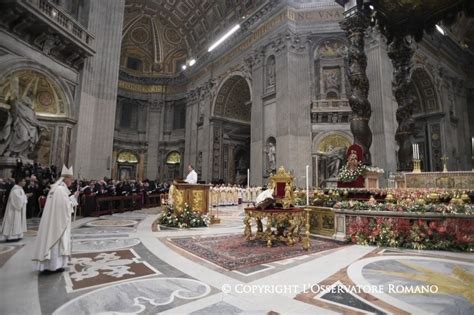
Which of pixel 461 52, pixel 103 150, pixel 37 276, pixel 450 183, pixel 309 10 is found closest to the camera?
pixel 37 276

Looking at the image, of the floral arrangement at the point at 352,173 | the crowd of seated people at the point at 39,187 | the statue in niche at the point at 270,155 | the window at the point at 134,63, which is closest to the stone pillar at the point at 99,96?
the crowd of seated people at the point at 39,187

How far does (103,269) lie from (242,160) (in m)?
20.2

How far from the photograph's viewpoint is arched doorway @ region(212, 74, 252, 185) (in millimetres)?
21578

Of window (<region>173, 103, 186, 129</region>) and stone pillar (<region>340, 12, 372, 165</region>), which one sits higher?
window (<region>173, 103, 186, 129</region>)

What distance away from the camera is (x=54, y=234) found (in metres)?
3.17

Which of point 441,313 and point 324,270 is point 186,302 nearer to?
point 324,270

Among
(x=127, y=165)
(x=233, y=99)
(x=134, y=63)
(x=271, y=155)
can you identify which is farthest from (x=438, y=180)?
(x=134, y=63)

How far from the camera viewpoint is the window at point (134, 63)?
92.9 feet

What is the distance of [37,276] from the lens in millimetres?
2996

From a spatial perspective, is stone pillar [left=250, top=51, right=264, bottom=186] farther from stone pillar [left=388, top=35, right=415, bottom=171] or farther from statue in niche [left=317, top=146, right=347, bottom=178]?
stone pillar [left=388, top=35, right=415, bottom=171]

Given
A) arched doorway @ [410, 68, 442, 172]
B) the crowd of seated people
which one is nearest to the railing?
the crowd of seated people

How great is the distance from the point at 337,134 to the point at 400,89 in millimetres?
7376

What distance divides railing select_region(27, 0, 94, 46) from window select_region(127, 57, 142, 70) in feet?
54.7

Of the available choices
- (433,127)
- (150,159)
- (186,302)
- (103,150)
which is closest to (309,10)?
(433,127)
